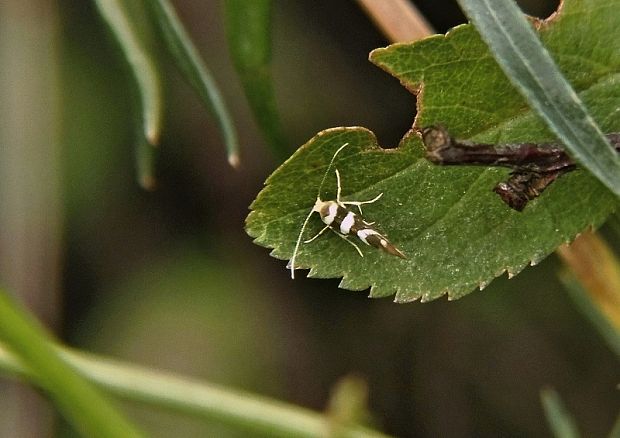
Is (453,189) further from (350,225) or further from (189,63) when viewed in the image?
(189,63)

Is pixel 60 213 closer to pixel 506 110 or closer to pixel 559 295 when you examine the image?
pixel 559 295

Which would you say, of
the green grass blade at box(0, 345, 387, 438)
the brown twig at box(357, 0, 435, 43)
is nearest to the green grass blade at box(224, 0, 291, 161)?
the brown twig at box(357, 0, 435, 43)

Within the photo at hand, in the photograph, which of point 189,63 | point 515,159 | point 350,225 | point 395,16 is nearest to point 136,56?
point 189,63

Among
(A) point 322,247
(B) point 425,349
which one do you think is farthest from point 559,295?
(A) point 322,247

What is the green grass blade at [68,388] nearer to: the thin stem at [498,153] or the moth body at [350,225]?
the moth body at [350,225]

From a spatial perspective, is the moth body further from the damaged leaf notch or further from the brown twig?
the brown twig

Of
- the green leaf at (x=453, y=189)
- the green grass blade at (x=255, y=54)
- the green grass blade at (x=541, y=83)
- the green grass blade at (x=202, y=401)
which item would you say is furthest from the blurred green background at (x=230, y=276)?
the green grass blade at (x=541, y=83)
